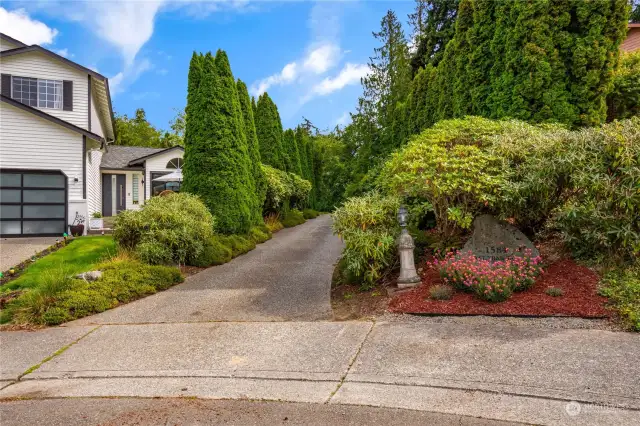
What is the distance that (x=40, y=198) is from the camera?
1470 cm

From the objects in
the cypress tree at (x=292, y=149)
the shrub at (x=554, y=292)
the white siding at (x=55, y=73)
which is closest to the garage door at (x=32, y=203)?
the white siding at (x=55, y=73)

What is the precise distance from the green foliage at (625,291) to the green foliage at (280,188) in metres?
12.5

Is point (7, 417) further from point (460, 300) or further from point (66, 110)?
point (66, 110)

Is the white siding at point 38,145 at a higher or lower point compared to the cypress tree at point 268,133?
lower

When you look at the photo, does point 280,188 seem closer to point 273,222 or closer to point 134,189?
point 273,222

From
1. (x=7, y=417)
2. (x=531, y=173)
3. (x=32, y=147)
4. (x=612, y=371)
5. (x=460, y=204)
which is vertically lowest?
(x=7, y=417)

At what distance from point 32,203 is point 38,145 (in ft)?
6.71

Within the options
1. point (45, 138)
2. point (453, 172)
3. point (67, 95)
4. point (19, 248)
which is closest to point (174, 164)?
point (67, 95)

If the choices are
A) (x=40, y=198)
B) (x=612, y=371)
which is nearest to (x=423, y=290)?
(x=612, y=371)

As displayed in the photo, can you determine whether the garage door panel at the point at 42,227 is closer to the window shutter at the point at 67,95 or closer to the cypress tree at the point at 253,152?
the window shutter at the point at 67,95

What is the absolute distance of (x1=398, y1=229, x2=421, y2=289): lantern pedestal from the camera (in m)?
6.89

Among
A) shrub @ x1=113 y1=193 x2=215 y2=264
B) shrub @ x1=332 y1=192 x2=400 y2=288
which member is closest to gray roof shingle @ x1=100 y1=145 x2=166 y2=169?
shrub @ x1=113 y1=193 x2=215 y2=264

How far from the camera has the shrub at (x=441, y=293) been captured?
613cm

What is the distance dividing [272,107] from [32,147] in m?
11.1
